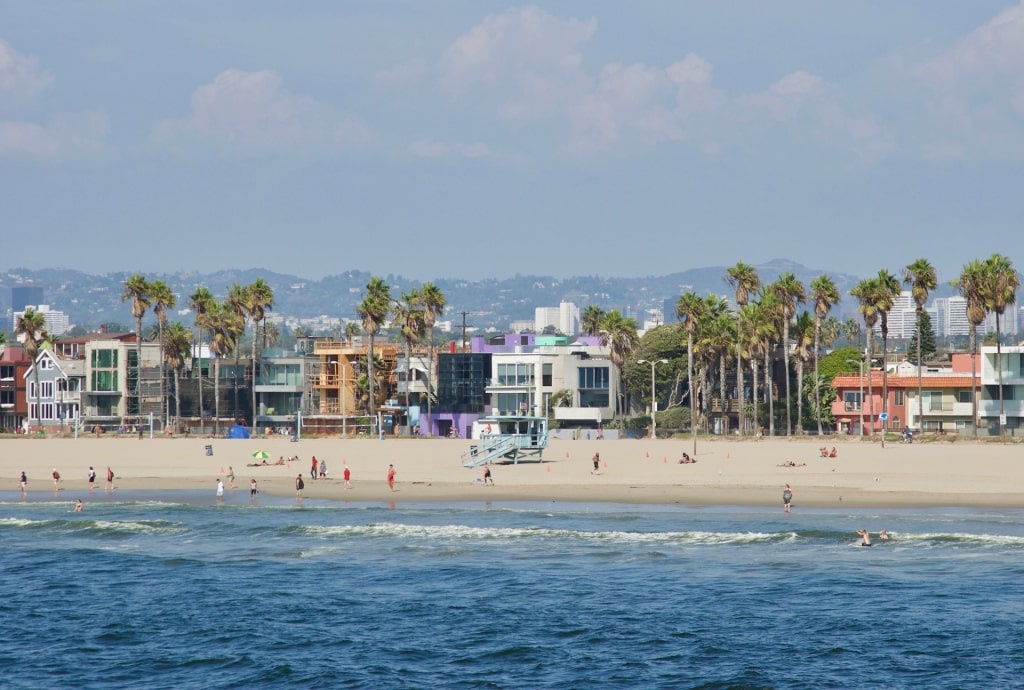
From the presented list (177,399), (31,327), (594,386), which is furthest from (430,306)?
(31,327)

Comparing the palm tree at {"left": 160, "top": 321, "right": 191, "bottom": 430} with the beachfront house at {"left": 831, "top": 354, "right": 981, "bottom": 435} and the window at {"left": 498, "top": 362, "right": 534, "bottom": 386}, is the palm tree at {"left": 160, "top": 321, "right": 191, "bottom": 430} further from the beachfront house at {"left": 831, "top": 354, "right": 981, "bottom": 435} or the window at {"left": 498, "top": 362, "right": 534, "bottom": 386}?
the beachfront house at {"left": 831, "top": 354, "right": 981, "bottom": 435}

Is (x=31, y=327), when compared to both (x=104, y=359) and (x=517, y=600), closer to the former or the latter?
(x=104, y=359)

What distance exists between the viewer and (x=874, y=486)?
5931cm

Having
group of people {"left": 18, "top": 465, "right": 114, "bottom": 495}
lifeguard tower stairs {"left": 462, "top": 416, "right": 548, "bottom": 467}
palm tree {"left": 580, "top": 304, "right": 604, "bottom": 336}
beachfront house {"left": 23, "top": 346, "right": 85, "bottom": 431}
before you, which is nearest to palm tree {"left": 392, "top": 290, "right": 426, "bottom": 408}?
palm tree {"left": 580, "top": 304, "right": 604, "bottom": 336}

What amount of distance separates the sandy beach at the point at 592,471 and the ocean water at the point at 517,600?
14.3ft

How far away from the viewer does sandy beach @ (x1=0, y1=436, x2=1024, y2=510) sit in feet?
192

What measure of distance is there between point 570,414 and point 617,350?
6.35 metres

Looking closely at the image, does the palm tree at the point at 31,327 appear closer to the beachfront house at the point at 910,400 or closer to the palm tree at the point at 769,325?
the palm tree at the point at 769,325

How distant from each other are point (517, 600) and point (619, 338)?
68.0 m

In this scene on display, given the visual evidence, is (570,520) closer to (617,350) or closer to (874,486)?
(874,486)

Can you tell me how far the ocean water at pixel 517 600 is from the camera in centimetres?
3138

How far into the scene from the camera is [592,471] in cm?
6825

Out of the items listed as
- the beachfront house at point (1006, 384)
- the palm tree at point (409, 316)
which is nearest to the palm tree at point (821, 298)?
the beachfront house at point (1006, 384)

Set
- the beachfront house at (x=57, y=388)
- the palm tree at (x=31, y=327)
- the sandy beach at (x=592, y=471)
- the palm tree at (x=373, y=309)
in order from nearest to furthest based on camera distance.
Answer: the sandy beach at (x=592, y=471)
the palm tree at (x=373, y=309)
the palm tree at (x=31, y=327)
the beachfront house at (x=57, y=388)
